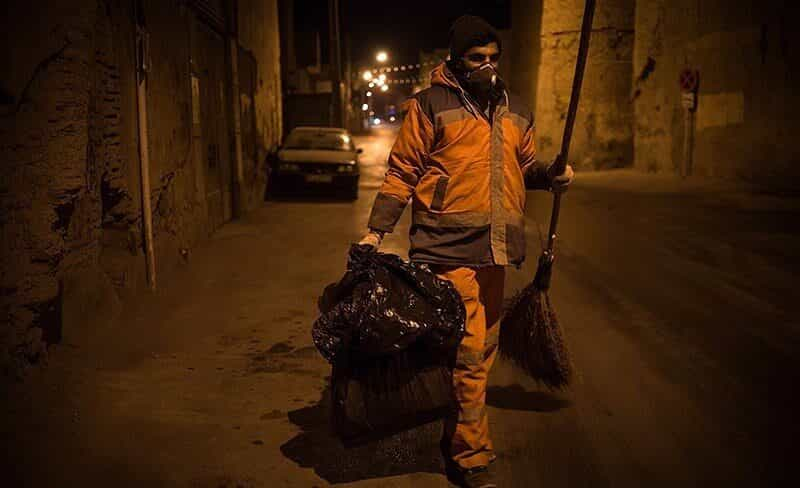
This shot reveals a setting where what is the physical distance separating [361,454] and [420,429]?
1.39 feet

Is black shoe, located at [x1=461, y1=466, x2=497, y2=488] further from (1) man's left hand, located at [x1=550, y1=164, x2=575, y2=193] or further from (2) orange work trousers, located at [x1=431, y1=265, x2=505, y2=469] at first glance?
(1) man's left hand, located at [x1=550, y1=164, x2=575, y2=193]

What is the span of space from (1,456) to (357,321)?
6.01 ft

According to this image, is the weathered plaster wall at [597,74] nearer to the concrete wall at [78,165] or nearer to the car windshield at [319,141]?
the car windshield at [319,141]

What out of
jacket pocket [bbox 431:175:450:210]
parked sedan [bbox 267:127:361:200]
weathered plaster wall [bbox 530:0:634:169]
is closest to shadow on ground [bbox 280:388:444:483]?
jacket pocket [bbox 431:175:450:210]

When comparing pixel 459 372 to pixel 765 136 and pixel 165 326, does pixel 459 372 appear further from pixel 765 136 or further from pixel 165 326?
pixel 765 136

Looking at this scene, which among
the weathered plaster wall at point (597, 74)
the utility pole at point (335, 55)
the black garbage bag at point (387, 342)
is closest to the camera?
the black garbage bag at point (387, 342)

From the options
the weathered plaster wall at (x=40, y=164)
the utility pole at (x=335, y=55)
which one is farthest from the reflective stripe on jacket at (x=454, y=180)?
the utility pole at (x=335, y=55)

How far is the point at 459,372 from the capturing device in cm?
334

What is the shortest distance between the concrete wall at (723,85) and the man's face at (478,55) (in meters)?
14.1

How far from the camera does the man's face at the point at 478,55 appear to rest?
3328 mm

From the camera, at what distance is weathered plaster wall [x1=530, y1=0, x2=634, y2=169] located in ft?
73.7

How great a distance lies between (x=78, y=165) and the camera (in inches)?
190

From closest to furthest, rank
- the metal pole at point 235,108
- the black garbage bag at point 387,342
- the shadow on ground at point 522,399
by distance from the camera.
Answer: the black garbage bag at point 387,342, the shadow on ground at point 522,399, the metal pole at point 235,108

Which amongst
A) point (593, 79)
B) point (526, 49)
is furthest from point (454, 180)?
point (526, 49)
